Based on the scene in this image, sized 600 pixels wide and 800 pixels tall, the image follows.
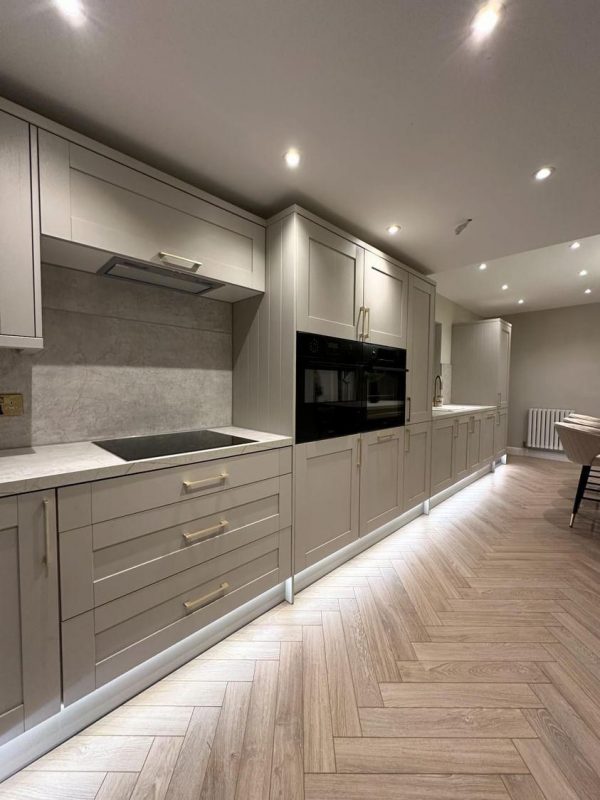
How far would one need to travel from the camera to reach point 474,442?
388 cm

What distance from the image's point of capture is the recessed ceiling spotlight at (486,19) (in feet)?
3.01

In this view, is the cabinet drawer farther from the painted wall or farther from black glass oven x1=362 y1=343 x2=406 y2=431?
the painted wall

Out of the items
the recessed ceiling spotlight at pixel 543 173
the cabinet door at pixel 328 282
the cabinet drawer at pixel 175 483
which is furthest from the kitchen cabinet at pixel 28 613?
the recessed ceiling spotlight at pixel 543 173

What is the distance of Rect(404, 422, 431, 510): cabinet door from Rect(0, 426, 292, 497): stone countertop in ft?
5.03

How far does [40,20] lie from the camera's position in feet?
3.12

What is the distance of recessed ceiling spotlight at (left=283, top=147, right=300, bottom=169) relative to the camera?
4.94 feet

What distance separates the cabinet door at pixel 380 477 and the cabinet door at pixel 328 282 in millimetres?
791

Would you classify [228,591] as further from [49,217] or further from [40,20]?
[40,20]

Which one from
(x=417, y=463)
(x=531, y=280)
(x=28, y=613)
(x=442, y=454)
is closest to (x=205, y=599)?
(x=28, y=613)

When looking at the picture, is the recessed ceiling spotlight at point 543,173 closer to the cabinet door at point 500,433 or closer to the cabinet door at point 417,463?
the cabinet door at point 417,463

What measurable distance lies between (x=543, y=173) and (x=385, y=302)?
1.07 meters

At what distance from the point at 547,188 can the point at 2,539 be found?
288 centimetres

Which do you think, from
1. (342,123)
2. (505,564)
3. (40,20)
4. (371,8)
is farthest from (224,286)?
(505,564)

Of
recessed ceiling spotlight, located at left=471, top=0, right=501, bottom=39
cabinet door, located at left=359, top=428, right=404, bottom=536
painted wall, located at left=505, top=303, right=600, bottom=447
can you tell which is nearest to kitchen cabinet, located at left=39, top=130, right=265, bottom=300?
recessed ceiling spotlight, located at left=471, top=0, right=501, bottom=39
